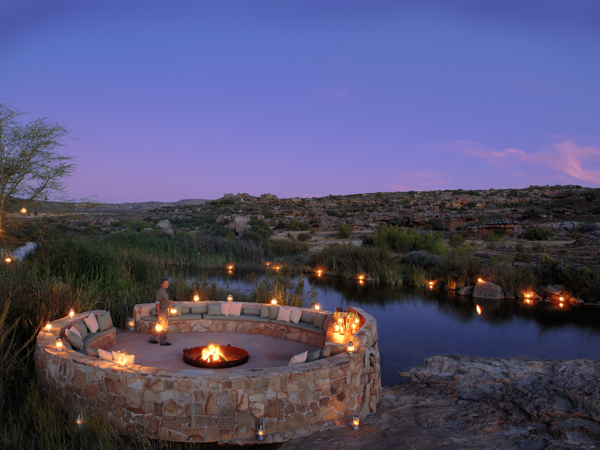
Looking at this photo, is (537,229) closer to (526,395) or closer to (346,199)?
(526,395)

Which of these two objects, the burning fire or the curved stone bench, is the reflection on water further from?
the burning fire

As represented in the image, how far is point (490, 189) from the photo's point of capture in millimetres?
58656

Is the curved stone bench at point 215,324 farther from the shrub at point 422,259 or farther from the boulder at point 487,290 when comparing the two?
the shrub at point 422,259

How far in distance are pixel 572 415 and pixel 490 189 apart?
58.2 m

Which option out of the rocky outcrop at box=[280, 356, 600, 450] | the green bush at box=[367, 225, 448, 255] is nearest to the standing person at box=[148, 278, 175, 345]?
the rocky outcrop at box=[280, 356, 600, 450]

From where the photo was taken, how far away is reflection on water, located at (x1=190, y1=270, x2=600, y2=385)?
33.7 ft

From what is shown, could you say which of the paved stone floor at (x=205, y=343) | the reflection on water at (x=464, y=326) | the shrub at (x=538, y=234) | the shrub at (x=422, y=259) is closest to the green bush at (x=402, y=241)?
the shrub at (x=422, y=259)

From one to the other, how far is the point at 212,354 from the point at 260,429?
7.23ft

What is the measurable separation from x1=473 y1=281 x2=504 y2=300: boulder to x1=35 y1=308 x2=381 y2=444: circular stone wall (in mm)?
12060

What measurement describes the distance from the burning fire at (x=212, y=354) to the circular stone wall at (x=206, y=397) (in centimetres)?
175

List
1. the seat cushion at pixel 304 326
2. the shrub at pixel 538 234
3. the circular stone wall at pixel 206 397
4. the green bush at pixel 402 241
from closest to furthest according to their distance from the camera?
the circular stone wall at pixel 206 397
the seat cushion at pixel 304 326
the green bush at pixel 402 241
the shrub at pixel 538 234

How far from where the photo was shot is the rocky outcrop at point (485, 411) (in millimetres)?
5406

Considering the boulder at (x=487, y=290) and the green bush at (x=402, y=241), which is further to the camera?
the green bush at (x=402, y=241)

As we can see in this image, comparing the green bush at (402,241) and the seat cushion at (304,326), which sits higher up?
the green bush at (402,241)
